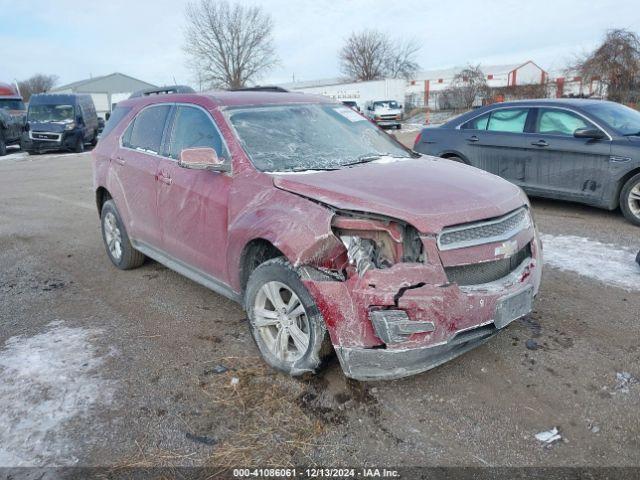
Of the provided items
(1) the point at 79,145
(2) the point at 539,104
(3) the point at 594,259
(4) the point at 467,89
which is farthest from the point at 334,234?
(4) the point at 467,89

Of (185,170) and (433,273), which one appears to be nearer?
(433,273)

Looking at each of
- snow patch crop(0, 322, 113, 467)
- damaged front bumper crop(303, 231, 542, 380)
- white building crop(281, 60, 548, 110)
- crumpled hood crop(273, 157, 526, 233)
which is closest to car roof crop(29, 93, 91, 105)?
snow patch crop(0, 322, 113, 467)

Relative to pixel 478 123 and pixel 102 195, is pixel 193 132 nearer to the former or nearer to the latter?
pixel 102 195

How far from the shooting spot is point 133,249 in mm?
5246

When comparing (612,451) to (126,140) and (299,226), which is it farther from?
(126,140)

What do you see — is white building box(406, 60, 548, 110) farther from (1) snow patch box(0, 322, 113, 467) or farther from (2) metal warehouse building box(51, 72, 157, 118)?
(1) snow patch box(0, 322, 113, 467)

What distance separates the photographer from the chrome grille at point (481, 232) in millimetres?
2824

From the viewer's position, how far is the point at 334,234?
2.88 meters

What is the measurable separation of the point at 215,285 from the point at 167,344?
558 millimetres

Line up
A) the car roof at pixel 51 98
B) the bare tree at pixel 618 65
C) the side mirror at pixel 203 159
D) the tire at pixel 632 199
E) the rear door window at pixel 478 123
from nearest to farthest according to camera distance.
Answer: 1. the side mirror at pixel 203 159
2. the tire at pixel 632 199
3. the rear door window at pixel 478 123
4. the car roof at pixel 51 98
5. the bare tree at pixel 618 65

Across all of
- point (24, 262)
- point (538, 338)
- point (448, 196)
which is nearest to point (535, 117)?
point (538, 338)

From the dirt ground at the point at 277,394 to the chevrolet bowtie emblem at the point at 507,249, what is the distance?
2.62 feet

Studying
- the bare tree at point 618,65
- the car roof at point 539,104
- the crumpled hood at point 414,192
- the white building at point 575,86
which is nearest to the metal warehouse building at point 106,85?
the white building at point 575,86

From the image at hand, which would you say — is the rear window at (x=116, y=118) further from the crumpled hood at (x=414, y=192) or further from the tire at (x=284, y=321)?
the tire at (x=284, y=321)
